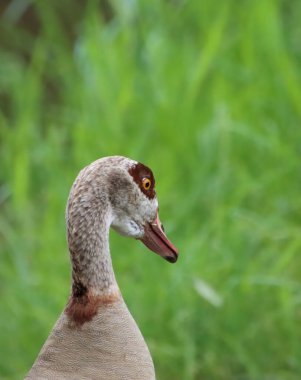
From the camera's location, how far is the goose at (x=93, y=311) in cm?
299

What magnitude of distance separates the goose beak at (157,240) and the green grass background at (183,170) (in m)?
1.05

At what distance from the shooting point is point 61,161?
560cm

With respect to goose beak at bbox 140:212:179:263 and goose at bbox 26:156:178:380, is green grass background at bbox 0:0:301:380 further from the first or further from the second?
goose at bbox 26:156:178:380

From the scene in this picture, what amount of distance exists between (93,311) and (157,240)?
340 mm

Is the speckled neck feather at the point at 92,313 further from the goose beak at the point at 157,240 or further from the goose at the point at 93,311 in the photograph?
the goose beak at the point at 157,240

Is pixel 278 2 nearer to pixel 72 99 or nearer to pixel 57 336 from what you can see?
pixel 72 99

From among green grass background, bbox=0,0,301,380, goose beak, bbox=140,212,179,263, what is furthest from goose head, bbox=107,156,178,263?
green grass background, bbox=0,0,301,380

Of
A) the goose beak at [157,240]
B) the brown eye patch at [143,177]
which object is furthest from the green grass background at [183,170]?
the brown eye patch at [143,177]

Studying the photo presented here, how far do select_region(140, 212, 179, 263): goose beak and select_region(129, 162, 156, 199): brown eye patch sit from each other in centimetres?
9

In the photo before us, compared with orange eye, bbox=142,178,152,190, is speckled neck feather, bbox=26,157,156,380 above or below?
below

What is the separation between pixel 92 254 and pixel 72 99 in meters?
3.36

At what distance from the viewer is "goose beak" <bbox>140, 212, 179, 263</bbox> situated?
3.27m

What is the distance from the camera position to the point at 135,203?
3.15m

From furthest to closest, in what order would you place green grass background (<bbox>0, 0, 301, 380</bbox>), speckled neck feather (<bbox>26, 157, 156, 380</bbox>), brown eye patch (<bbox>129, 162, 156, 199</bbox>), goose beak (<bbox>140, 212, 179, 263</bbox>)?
green grass background (<bbox>0, 0, 301, 380</bbox>), goose beak (<bbox>140, 212, 179, 263</bbox>), brown eye patch (<bbox>129, 162, 156, 199</bbox>), speckled neck feather (<bbox>26, 157, 156, 380</bbox>)
